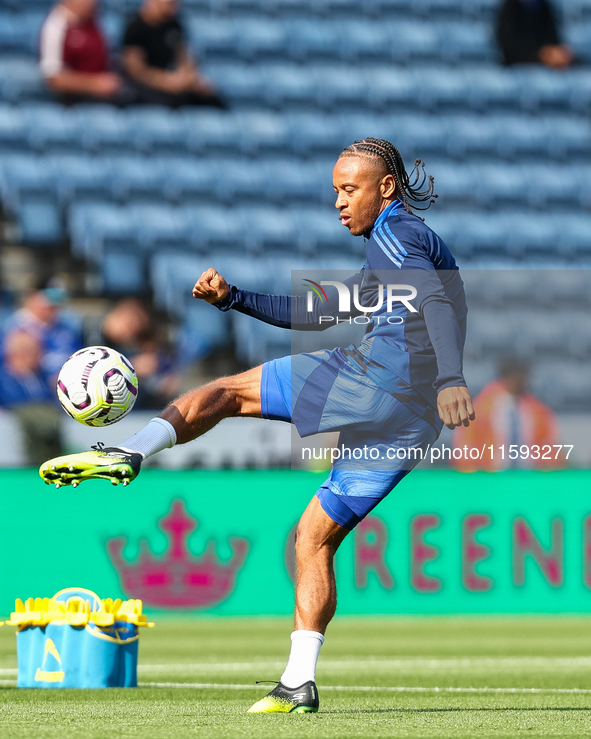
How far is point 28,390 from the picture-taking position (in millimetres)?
10531

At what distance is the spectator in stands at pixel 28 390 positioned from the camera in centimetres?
1001

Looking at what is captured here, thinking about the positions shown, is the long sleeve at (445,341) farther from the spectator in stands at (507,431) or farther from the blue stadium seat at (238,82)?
the blue stadium seat at (238,82)

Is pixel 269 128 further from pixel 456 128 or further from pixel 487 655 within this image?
pixel 487 655

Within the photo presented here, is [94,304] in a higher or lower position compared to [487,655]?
higher

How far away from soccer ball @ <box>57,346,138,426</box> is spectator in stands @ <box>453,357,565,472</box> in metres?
6.31

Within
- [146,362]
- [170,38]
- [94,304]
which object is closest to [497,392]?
[146,362]

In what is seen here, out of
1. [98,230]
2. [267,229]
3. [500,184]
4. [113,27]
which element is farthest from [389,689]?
[113,27]

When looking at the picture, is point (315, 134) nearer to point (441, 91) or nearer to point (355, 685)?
point (441, 91)

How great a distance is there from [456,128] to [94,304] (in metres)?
6.02

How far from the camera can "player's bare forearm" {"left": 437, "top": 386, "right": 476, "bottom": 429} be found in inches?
155

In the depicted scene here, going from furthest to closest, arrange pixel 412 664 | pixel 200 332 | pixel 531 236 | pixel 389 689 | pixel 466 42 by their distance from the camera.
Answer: pixel 466 42
pixel 531 236
pixel 200 332
pixel 412 664
pixel 389 689

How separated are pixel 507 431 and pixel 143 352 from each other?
10.5 ft

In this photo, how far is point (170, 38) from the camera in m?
14.6

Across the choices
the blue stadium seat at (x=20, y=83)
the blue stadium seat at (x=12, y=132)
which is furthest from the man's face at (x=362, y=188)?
the blue stadium seat at (x=20, y=83)
